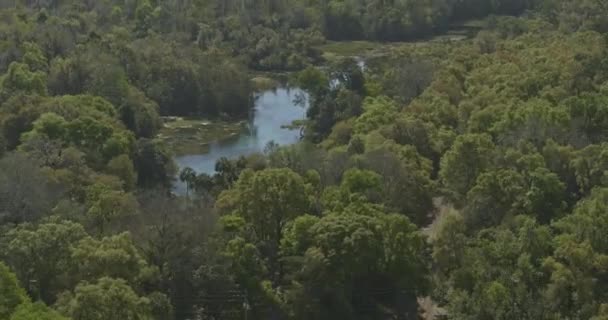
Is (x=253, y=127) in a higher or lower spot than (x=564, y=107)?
lower

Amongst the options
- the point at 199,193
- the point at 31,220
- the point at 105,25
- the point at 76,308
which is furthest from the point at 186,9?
the point at 76,308

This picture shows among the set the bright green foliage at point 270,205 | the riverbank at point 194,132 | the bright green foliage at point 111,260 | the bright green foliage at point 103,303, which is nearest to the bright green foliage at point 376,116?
the riverbank at point 194,132

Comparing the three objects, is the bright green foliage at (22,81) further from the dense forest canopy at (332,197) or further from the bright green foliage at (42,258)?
the bright green foliage at (42,258)

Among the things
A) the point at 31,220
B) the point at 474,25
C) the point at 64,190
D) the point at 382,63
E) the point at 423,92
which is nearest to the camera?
the point at 31,220

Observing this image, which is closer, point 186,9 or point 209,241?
Answer: point 209,241

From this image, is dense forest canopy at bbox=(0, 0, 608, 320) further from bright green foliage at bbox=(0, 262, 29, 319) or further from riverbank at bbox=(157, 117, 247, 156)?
riverbank at bbox=(157, 117, 247, 156)

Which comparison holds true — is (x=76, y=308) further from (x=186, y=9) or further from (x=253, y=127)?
(x=186, y=9)

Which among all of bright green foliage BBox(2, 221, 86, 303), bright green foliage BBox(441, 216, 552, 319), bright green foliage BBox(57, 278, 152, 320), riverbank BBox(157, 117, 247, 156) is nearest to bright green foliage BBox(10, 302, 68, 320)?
bright green foliage BBox(57, 278, 152, 320)
